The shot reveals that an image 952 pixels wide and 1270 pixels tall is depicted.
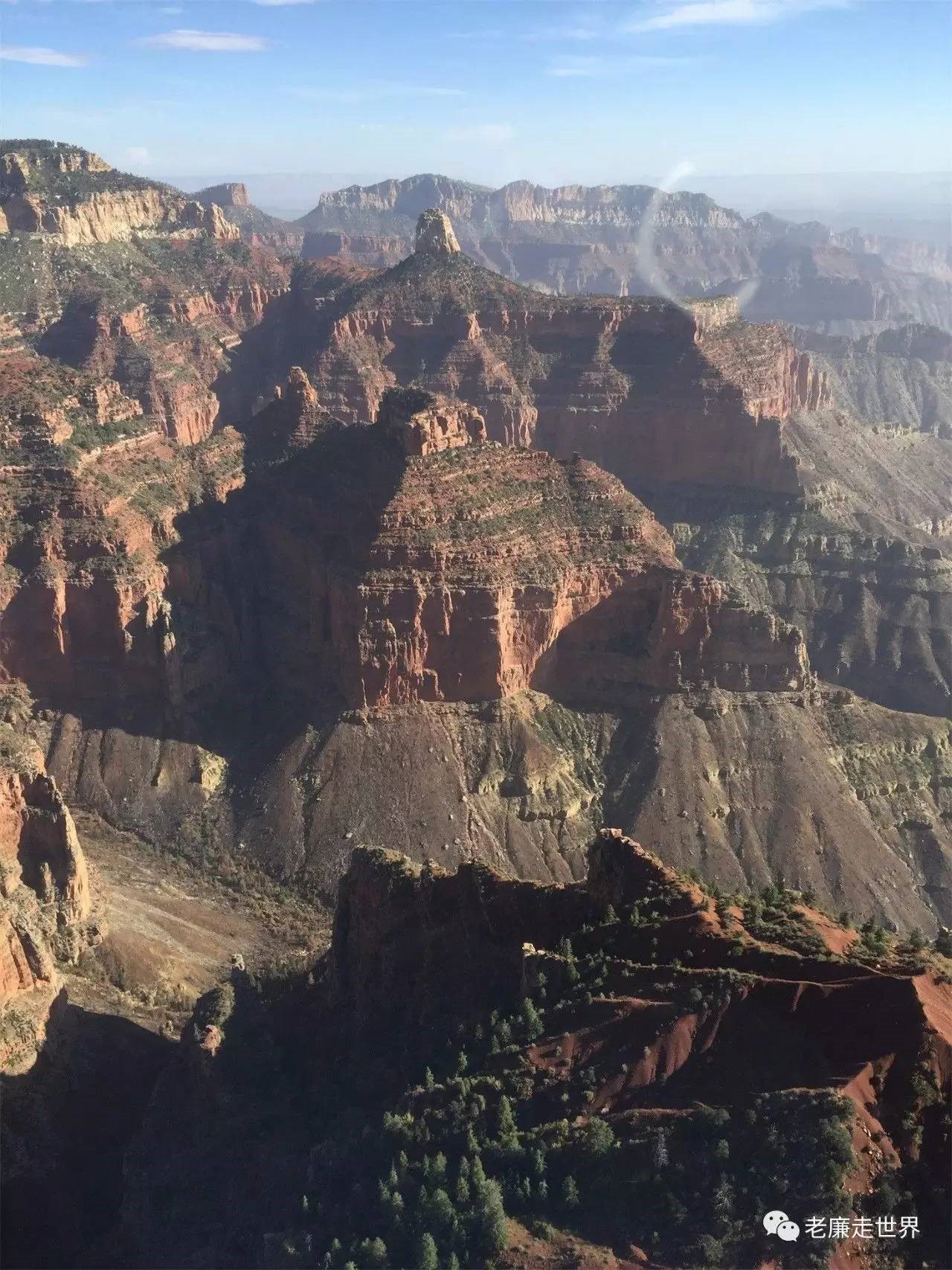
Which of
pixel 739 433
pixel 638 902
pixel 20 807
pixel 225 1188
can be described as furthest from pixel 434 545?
pixel 739 433

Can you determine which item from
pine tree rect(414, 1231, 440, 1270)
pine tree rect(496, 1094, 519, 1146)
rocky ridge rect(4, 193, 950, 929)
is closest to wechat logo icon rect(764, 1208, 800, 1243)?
pine tree rect(496, 1094, 519, 1146)

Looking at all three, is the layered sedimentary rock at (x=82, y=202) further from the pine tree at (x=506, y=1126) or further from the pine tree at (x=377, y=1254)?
the pine tree at (x=377, y=1254)

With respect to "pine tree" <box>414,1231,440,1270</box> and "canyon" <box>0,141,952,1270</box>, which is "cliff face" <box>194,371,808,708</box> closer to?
"canyon" <box>0,141,952,1270</box>

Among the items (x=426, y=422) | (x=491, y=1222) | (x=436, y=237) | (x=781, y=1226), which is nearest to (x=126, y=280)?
(x=436, y=237)

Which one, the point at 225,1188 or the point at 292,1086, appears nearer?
the point at 225,1188

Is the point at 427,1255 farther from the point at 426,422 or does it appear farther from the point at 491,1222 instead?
the point at 426,422

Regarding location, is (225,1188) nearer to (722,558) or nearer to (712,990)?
(712,990)

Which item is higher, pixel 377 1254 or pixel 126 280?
pixel 126 280

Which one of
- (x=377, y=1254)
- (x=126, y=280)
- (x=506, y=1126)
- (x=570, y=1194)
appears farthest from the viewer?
(x=126, y=280)

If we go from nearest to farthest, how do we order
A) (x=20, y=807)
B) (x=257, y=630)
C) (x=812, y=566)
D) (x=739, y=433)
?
(x=20, y=807) → (x=257, y=630) → (x=812, y=566) → (x=739, y=433)
